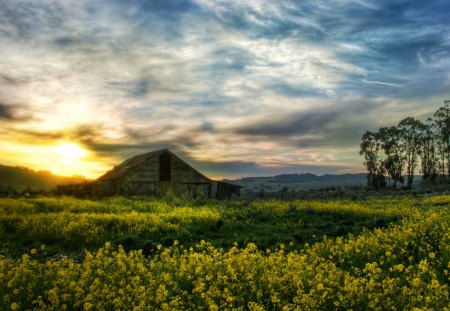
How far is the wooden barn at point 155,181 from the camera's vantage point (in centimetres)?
4172

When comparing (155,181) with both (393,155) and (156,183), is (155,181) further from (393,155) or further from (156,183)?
(393,155)

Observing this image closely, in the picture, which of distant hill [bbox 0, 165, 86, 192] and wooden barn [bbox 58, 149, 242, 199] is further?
distant hill [bbox 0, 165, 86, 192]

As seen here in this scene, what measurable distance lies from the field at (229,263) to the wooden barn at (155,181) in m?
17.8

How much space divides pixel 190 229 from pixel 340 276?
10813 millimetres

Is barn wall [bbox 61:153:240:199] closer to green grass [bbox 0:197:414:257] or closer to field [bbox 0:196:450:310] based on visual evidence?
green grass [bbox 0:197:414:257]

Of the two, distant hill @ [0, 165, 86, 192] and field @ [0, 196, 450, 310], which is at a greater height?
distant hill @ [0, 165, 86, 192]

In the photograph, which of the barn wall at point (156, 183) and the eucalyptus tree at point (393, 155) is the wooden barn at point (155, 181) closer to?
the barn wall at point (156, 183)

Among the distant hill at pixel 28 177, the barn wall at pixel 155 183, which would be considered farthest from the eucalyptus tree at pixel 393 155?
the distant hill at pixel 28 177

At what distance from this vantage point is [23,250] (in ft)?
50.6

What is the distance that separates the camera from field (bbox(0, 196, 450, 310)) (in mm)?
6703

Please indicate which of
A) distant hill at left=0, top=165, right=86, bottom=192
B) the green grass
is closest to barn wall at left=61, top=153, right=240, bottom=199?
the green grass

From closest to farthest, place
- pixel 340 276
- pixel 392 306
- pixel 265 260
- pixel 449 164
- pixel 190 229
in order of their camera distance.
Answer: pixel 392 306 < pixel 340 276 < pixel 265 260 < pixel 190 229 < pixel 449 164

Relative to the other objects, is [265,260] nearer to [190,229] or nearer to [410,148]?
[190,229]

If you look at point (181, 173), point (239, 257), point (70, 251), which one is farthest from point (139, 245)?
point (181, 173)
